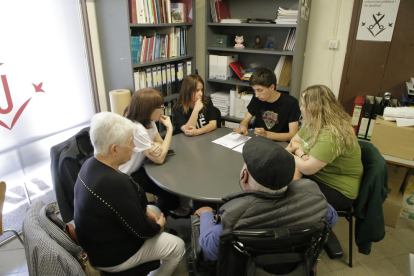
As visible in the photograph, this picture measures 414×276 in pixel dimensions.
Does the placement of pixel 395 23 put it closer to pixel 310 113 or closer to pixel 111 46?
pixel 310 113

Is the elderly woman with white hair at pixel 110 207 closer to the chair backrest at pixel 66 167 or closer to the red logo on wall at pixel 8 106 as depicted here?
the chair backrest at pixel 66 167

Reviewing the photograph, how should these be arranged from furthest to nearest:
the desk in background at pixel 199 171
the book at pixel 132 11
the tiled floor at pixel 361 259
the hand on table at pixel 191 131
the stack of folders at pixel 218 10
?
1. the stack of folders at pixel 218 10
2. the book at pixel 132 11
3. the hand on table at pixel 191 131
4. the tiled floor at pixel 361 259
5. the desk in background at pixel 199 171

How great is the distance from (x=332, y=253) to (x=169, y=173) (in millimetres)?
1020

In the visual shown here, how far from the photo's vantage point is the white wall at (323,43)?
277 cm

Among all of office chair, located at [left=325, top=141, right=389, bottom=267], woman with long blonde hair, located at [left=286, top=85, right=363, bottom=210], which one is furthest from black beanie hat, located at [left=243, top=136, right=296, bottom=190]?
office chair, located at [left=325, top=141, right=389, bottom=267]

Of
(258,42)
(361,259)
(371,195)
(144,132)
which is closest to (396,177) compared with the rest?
(361,259)

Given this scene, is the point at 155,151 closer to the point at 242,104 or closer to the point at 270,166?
the point at 270,166

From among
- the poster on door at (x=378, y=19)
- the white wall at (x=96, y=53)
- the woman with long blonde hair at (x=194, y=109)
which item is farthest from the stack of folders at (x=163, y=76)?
the poster on door at (x=378, y=19)

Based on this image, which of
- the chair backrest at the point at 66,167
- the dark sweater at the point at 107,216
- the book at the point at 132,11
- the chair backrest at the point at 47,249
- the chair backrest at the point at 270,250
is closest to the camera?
the chair backrest at the point at 270,250

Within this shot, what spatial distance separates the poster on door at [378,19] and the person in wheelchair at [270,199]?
2.30 meters

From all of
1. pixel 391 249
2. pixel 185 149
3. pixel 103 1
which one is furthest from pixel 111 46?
pixel 391 249

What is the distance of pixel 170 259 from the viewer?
1659mm

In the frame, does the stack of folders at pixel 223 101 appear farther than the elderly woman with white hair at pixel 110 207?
Yes

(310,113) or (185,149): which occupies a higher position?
(310,113)
